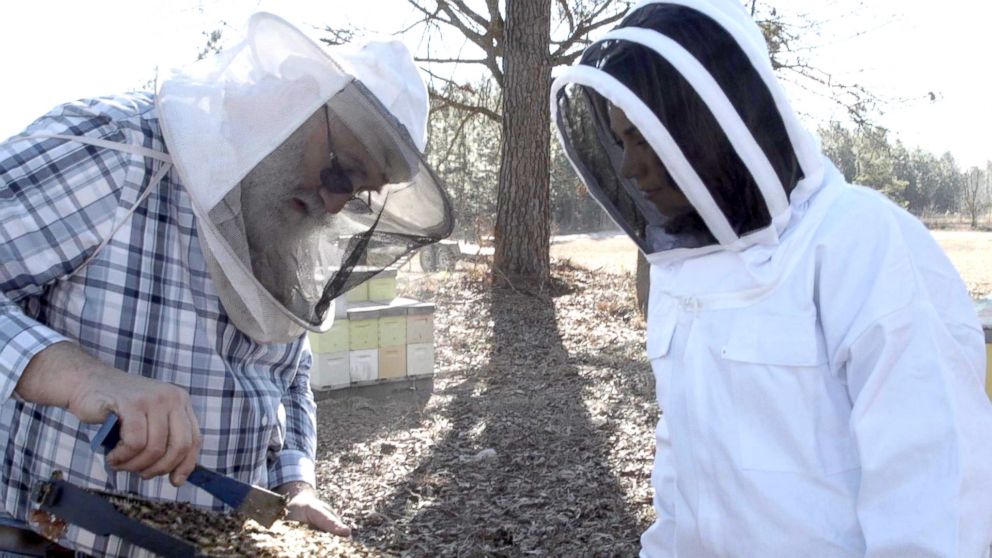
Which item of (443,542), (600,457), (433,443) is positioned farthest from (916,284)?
(433,443)

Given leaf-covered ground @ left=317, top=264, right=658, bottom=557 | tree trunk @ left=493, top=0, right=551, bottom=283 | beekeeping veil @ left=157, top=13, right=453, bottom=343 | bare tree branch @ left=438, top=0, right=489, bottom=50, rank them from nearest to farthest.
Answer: beekeeping veil @ left=157, top=13, right=453, bottom=343, leaf-covered ground @ left=317, top=264, right=658, bottom=557, tree trunk @ left=493, top=0, right=551, bottom=283, bare tree branch @ left=438, top=0, right=489, bottom=50

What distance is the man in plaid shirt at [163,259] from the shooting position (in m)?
1.50

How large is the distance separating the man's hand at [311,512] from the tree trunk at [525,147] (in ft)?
27.5

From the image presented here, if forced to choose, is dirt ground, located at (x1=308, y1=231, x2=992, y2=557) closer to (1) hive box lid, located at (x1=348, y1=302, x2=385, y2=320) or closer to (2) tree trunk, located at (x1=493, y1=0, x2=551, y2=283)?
(1) hive box lid, located at (x1=348, y1=302, x2=385, y2=320)

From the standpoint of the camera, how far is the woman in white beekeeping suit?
4.92 ft

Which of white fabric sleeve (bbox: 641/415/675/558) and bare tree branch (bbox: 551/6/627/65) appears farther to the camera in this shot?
bare tree branch (bbox: 551/6/627/65)

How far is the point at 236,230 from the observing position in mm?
1734

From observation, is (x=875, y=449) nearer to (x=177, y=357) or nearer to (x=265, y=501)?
(x=265, y=501)

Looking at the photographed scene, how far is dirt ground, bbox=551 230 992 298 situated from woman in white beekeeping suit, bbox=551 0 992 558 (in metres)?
11.3

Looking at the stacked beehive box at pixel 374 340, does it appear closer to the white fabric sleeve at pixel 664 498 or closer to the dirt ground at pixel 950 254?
the white fabric sleeve at pixel 664 498

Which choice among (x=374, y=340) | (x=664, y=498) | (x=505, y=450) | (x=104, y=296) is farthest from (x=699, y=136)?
(x=374, y=340)

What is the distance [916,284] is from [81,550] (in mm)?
1614

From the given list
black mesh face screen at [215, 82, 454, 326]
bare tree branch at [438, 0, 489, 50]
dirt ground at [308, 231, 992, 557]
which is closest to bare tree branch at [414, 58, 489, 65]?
bare tree branch at [438, 0, 489, 50]

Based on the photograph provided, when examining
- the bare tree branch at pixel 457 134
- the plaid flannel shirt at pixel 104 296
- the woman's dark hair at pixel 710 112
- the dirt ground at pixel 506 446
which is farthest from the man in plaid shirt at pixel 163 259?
the bare tree branch at pixel 457 134
